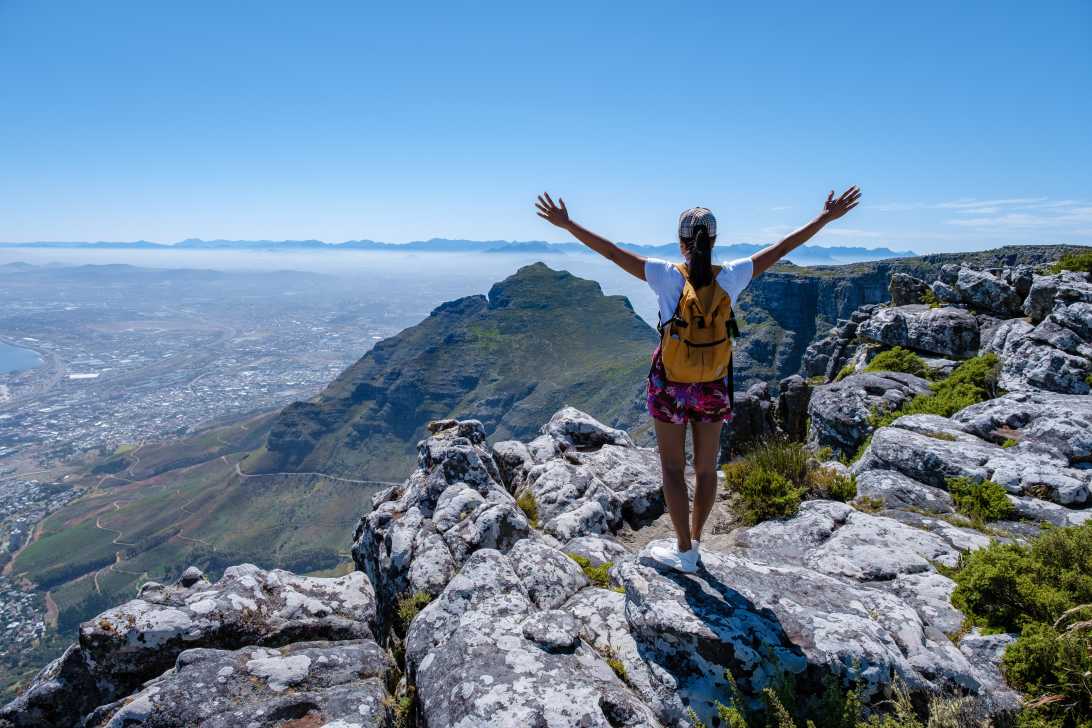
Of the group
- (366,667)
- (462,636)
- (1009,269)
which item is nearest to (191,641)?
(366,667)

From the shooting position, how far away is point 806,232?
6438 mm

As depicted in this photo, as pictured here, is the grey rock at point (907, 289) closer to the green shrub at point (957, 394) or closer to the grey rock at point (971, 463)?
the green shrub at point (957, 394)

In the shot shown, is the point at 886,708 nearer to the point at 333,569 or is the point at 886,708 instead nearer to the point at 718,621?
the point at 718,621

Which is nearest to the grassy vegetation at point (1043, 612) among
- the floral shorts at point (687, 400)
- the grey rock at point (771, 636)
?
the grey rock at point (771, 636)

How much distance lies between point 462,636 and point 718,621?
303 cm

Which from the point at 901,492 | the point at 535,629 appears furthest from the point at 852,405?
the point at 535,629

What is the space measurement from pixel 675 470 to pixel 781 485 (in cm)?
589

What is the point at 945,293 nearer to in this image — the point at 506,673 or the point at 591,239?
the point at 591,239

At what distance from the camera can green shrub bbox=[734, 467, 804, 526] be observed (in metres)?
10.8

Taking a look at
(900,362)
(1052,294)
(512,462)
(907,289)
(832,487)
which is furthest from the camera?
(907,289)

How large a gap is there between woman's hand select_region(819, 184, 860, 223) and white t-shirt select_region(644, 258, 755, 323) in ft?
4.15

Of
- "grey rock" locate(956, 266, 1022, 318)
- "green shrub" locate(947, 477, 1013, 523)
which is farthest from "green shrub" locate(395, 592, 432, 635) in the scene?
"grey rock" locate(956, 266, 1022, 318)

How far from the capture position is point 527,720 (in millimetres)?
5074

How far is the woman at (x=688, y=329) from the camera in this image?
19.7ft
